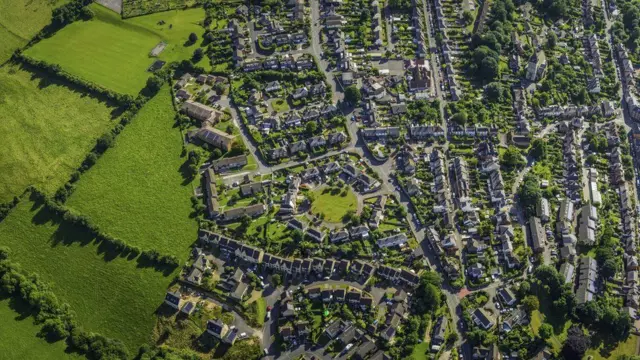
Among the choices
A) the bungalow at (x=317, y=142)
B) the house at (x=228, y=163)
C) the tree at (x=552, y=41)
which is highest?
the tree at (x=552, y=41)

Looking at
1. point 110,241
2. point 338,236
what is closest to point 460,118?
point 338,236

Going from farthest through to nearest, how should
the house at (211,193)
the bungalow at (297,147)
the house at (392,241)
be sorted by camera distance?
the bungalow at (297,147)
the house at (211,193)
the house at (392,241)

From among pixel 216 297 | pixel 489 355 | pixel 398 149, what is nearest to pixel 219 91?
pixel 398 149

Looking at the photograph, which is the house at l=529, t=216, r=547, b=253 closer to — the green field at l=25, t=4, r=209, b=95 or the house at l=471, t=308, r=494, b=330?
the house at l=471, t=308, r=494, b=330

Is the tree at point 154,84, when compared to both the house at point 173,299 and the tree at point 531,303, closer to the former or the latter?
the house at point 173,299

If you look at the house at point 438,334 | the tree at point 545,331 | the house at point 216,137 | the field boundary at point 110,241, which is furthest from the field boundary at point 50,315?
the tree at point 545,331

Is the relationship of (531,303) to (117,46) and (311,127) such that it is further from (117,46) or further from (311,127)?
(117,46)
